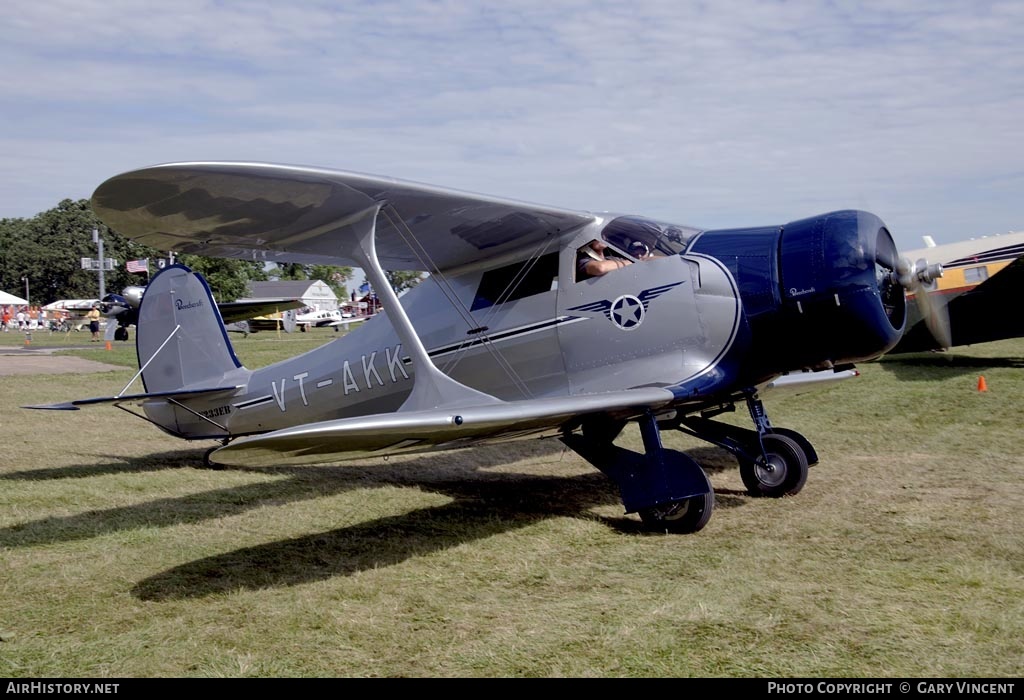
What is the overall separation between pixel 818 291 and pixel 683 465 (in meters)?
1.54

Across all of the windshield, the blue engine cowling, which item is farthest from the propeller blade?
the windshield

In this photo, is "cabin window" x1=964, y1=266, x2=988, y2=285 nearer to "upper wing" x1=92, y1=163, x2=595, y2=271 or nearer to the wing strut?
"upper wing" x1=92, y1=163, x2=595, y2=271

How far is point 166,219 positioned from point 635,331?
134 inches

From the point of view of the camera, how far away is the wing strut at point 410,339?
572 centimetres

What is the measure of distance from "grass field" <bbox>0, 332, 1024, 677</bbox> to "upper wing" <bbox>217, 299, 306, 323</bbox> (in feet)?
8.26

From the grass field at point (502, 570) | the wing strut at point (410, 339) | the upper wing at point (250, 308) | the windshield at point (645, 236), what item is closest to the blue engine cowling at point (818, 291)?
the windshield at point (645, 236)

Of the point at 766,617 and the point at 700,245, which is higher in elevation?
the point at 700,245

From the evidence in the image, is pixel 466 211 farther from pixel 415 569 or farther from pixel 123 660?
pixel 123 660

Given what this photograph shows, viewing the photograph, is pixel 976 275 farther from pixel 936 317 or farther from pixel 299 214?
pixel 299 214

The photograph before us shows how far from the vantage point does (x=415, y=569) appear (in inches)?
199

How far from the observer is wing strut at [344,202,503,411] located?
225 inches

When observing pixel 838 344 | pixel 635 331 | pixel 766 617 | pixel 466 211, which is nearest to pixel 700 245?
pixel 635 331

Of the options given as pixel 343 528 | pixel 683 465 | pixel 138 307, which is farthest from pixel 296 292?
pixel 683 465

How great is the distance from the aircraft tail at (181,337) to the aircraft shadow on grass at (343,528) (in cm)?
101
